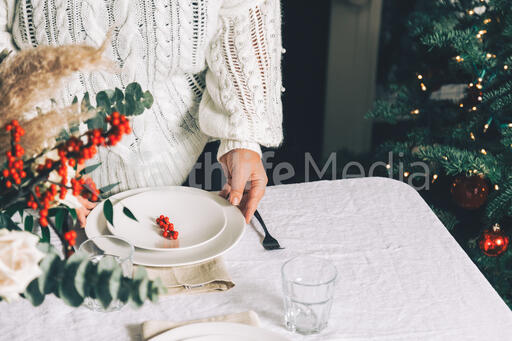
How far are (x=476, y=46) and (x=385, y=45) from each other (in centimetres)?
91

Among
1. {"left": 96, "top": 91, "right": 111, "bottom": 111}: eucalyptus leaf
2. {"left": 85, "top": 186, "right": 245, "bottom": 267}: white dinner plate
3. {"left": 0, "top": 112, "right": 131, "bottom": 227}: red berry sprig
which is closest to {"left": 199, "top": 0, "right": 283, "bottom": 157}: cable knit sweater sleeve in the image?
{"left": 85, "top": 186, "right": 245, "bottom": 267}: white dinner plate

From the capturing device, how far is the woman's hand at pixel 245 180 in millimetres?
1085

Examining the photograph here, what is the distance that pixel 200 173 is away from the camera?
5.14 feet

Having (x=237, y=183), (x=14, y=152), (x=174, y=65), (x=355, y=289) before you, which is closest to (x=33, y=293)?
(x=14, y=152)

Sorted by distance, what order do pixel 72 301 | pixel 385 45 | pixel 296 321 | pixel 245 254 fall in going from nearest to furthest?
1. pixel 72 301
2. pixel 296 321
3. pixel 245 254
4. pixel 385 45

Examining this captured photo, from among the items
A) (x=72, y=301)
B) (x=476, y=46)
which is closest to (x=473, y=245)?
(x=476, y=46)

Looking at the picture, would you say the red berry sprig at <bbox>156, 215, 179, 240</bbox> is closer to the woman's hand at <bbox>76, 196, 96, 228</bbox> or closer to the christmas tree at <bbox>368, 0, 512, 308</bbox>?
the woman's hand at <bbox>76, 196, 96, 228</bbox>

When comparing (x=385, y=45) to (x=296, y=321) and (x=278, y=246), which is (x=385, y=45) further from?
(x=296, y=321)

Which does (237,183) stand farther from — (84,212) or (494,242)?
(494,242)

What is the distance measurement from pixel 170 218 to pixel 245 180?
0.19m

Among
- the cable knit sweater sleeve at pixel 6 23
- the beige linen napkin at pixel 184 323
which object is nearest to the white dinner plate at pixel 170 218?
the beige linen napkin at pixel 184 323

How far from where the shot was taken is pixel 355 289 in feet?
2.91

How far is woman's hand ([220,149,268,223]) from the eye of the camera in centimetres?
108

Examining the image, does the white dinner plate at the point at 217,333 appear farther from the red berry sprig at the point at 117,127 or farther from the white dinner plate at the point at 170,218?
the red berry sprig at the point at 117,127
